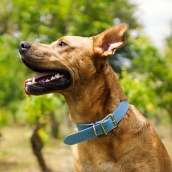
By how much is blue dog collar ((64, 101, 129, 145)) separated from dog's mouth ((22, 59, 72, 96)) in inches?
18.3

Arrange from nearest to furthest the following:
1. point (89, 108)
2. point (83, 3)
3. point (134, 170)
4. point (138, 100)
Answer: point (134, 170) < point (89, 108) < point (138, 100) < point (83, 3)

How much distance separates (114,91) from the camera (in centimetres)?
322

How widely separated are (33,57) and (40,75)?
21 centimetres

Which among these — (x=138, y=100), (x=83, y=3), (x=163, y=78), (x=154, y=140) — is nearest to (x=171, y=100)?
(x=163, y=78)

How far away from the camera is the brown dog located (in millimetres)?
3066

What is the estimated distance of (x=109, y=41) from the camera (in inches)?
132

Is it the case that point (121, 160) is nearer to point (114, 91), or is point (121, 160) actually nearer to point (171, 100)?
point (114, 91)

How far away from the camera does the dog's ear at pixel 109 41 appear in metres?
3.21

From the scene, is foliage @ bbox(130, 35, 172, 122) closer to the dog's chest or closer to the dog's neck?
the dog's neck

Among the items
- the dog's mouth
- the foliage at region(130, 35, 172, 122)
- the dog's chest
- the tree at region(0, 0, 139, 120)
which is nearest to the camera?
the dog's chest

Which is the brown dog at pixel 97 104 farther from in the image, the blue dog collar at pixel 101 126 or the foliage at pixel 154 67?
the foliage at pixel 154 67

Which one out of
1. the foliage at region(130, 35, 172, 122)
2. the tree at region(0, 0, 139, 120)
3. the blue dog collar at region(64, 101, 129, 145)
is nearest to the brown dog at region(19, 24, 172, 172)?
the blue dog collar at region(64, 101, 129, 145)

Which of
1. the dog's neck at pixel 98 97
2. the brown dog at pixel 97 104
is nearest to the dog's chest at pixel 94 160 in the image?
the brown dog at pixel 97 104

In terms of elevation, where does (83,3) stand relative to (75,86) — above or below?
above
